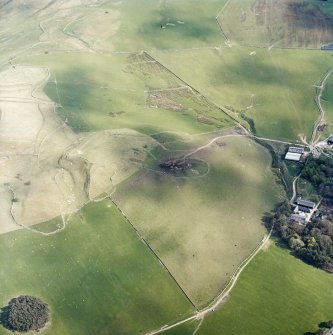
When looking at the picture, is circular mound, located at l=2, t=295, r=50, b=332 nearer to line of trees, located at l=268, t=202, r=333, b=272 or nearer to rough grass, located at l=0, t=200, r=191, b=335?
rough grass, located at l=0, t=200, r=191, b=335

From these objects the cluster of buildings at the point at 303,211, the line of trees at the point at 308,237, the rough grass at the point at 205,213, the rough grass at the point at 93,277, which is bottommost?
the rough grass at the point at 93,277

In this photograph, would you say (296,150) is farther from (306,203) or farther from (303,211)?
(303,211)

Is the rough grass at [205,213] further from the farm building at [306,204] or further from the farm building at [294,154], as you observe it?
the farm building at [294,154]

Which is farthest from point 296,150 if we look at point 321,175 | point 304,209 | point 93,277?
point 93,277

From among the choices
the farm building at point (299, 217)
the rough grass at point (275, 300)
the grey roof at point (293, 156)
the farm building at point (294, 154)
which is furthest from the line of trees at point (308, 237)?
the farm building at point (294, 154)

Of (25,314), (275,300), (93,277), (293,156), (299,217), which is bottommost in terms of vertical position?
(93,277)

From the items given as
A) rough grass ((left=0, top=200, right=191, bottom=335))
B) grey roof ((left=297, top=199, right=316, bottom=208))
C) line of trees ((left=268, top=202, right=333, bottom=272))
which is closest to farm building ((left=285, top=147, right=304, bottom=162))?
grey roof ((left=297, top=199, right=316, bottom=208))

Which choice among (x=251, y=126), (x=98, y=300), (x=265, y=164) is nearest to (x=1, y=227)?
(x=98, y=300)
